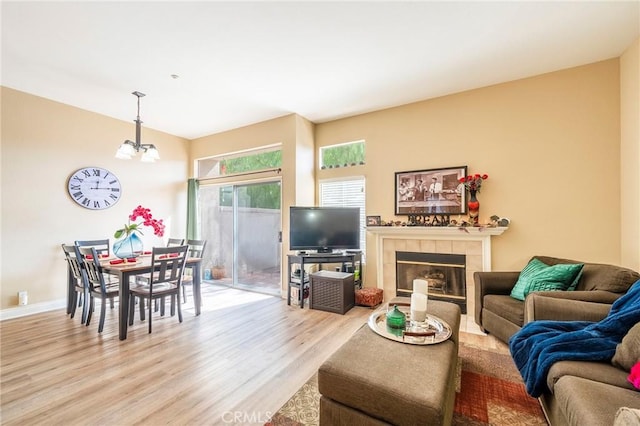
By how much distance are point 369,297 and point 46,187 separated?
4.94 m

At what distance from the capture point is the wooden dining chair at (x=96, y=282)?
3061mm

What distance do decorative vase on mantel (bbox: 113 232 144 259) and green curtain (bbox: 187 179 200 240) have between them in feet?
6.87

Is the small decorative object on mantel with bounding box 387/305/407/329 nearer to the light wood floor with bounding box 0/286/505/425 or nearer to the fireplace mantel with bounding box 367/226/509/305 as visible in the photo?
the light wood floor with bounding box 0/286/505/425

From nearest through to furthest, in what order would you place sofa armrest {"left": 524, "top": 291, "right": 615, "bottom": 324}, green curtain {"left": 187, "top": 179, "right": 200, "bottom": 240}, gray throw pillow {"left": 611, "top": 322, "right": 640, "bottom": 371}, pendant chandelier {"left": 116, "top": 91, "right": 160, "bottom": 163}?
gray throw pillow {"left": 611, "top": 322, "right": 640, "bottom": 371}
sofa armrest {"left": 524, "top": 291, "right": 615, "bottom": 324}
pendant chandelier {"left": 116, "top": 91, "right": 160, "bottom": 163}
green curtain {"left": 187, "top": 179, "right": 200, "bottom": 240}

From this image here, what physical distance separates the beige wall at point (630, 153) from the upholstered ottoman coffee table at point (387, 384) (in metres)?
2.59

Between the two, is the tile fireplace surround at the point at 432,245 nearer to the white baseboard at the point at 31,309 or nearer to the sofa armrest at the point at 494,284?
the sofa armrest at the point at 494,284

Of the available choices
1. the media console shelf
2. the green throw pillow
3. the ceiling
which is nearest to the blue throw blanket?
the green throw pillow

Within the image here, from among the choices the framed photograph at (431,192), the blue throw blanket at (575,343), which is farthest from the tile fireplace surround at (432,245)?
the blue throw blanket at (575,343)

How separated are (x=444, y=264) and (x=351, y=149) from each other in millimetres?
2337

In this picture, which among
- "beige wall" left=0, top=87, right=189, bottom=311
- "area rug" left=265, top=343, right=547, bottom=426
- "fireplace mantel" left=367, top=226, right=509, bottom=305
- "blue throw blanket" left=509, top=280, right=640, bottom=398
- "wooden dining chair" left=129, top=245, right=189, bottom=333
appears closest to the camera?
"blue throw blanket" left=509, top=280, right=640, bottom=398

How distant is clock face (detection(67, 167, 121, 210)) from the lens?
13.9 ft

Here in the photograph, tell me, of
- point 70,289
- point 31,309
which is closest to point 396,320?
point 70,289

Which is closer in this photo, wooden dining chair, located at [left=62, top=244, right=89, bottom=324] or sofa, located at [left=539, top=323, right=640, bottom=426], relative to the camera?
sofa, located at [left=539, top=323, right=640, bottom=426]

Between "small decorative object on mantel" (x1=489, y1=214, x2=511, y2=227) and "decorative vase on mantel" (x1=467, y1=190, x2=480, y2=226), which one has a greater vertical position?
"decorative vase on mantel" (x1=467, y1=190, x2=480, y2=226)
